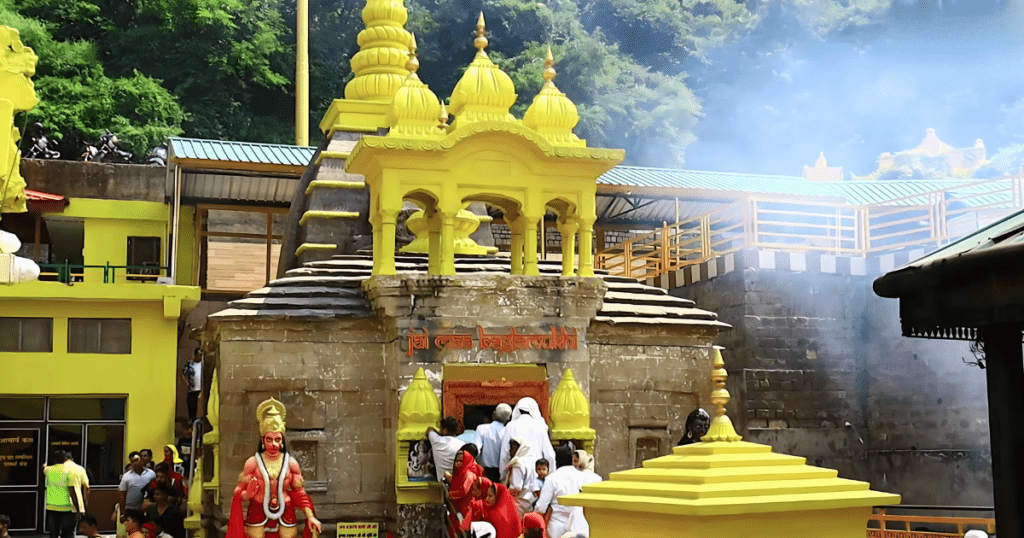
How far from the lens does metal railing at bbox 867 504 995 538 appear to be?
48.7 ft

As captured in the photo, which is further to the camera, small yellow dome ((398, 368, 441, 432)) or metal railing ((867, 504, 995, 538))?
small yellow dome ((398, 368, 441, 432))

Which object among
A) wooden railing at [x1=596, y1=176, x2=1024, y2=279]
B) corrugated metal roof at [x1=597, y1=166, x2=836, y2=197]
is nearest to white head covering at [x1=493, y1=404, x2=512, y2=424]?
wooden railing at [x1=596, y1=176, x2=1024, y2=279]

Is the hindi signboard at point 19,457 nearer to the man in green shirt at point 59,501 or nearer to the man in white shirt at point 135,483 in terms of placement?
the man in green shirt at point 59,501

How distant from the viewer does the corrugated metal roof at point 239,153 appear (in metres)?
25.6

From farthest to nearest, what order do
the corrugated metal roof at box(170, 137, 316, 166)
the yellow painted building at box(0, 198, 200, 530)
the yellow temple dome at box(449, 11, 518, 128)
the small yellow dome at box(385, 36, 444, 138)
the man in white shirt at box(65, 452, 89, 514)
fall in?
the corrugated metal roof at box(170, 137, 316, 166)
the yellow painted building at box(0, 198, 200, 530)
the man in white shirt at box(65, 452, 89, 514)
the yellow temple dome at box(449, 11, 518, 128)
the small yellow dome at box(385, 36, 444, 138)

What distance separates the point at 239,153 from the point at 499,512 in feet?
54.4

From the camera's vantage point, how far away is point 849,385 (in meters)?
21.9

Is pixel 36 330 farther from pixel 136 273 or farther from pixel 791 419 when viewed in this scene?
pixel 791 419

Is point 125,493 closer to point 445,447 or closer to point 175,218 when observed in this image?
point 445,447

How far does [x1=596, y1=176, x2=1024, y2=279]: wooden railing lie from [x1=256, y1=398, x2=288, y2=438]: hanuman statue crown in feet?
36.3

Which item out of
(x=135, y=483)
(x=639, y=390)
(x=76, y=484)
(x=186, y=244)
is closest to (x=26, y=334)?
(x=186, y=244)

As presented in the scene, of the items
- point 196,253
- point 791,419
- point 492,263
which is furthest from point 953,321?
point 196,253

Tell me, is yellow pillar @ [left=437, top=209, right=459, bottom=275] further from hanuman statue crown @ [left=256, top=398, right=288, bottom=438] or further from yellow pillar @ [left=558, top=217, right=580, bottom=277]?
hanuman statue crown @ [left=256, top=398, right=288, bottom=438]

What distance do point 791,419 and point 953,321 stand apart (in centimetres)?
1565
